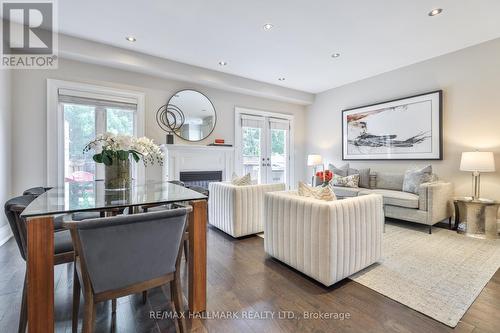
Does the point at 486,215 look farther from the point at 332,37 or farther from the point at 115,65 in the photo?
the point at 115,65

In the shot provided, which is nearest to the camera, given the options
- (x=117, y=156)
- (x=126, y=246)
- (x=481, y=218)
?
(x=126, y=246)

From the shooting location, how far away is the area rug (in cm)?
171

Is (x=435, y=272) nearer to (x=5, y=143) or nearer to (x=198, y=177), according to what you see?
(x=198, y=177)

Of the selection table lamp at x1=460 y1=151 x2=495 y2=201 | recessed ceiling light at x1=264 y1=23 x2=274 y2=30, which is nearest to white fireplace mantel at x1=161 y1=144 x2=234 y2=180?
recessed ceiling light at x1=264 y1=23 x2=274 y2=30

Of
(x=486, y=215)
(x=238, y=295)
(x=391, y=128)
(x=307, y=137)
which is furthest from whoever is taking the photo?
(x=307, y=137)

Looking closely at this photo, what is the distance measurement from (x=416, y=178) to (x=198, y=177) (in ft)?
12.5

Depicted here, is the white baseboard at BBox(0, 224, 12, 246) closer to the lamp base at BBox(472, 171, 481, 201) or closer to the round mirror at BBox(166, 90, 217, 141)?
the round mirror at BBox(166, 90, 217, 141)

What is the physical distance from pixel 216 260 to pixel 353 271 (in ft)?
4.44

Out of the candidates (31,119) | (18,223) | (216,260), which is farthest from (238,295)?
(31,119)

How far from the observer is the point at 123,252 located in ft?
3.60

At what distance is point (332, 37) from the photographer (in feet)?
10.6

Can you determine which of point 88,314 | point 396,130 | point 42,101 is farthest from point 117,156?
point 396,130

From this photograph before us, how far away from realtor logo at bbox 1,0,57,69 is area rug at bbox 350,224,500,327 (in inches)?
178

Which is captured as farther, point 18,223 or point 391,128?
point 391,128
